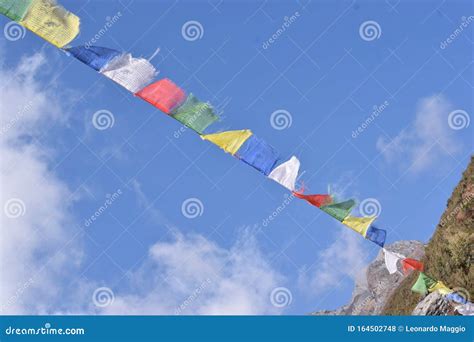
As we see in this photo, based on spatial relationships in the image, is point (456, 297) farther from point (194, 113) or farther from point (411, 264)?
point (194, 113)

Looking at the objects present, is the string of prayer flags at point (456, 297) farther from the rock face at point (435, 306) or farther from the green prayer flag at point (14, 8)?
the green prayer flag at point (14, 8)

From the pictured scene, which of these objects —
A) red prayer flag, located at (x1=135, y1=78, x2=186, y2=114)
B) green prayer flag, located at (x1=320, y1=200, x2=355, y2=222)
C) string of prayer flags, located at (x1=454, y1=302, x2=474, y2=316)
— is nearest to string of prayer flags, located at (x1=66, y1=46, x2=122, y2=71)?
red prayer flag, located at (x1=135, y1=78, x2=186, y2=114)

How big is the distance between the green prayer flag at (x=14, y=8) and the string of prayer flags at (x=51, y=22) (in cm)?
9

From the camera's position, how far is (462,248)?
2617 centimetres

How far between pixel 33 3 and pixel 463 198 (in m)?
24.1

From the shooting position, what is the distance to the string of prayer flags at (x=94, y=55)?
14.2 m

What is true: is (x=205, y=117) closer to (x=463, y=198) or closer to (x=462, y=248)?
(x=462, y=248)

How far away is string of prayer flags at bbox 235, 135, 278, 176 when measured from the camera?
14898 millimetres

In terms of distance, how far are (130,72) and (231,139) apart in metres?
2.66

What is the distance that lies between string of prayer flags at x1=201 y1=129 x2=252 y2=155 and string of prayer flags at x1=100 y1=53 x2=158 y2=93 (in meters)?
1.95
